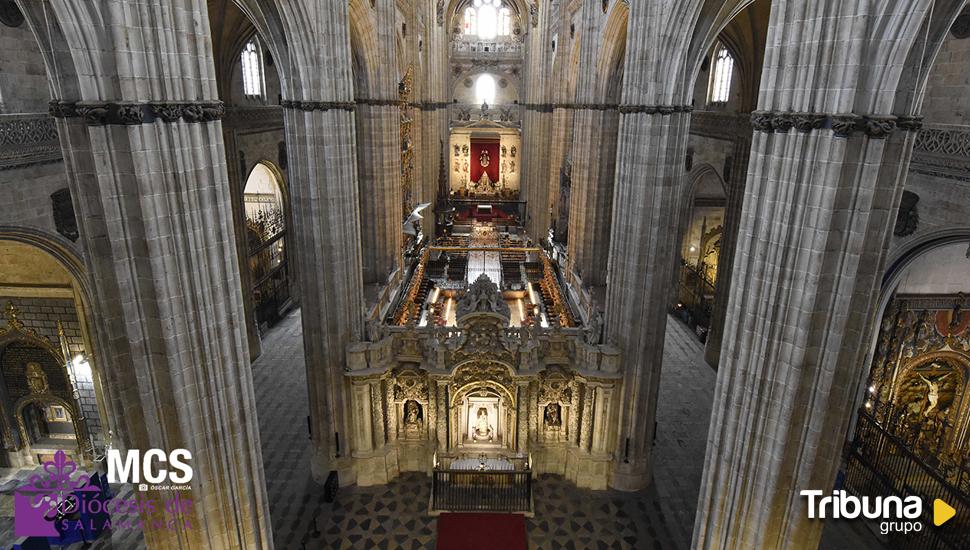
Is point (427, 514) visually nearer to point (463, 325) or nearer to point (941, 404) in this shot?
point (463, 325)

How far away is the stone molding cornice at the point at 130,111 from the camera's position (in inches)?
217

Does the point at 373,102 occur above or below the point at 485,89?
below

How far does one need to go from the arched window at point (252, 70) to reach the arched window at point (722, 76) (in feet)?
54.1

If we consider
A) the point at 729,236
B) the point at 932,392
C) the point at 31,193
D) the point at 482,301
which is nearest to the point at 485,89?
the point at 729,236

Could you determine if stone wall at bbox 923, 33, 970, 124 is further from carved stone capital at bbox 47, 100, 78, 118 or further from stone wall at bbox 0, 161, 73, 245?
stone wall at bbox 0, 161, 73, 245

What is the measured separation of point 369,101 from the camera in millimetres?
16516

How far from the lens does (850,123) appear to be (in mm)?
5535

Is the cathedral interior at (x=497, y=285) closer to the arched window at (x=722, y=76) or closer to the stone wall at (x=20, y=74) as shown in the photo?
the stone wall at (x=20, y=74)

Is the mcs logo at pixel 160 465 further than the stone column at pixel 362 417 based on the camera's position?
No

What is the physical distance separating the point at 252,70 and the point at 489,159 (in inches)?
853

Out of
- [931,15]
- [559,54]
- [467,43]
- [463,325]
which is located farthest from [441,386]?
[467,43]

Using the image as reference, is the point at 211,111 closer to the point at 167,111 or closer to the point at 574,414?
the point at 167,111

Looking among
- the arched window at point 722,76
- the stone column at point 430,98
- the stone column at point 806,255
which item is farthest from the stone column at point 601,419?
the stone column at point 430,98

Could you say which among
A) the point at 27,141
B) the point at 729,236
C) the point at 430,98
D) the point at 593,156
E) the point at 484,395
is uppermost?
the point at 430,98
